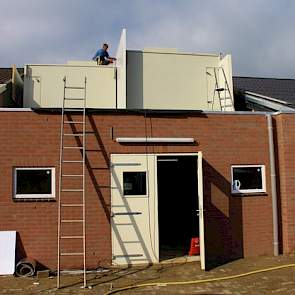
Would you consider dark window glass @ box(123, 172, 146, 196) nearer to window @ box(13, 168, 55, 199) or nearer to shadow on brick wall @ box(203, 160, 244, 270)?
shadow on brick wall @ box(203, 160, 244, 270)

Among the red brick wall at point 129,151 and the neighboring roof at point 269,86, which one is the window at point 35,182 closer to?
the red brick wall at point 129,151

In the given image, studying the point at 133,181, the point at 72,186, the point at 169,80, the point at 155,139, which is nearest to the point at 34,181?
the point at 72,186

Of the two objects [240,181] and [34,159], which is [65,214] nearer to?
[34,159]

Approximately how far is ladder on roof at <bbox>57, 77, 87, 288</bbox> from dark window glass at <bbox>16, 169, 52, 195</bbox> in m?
0.34

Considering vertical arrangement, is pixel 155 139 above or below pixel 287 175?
above

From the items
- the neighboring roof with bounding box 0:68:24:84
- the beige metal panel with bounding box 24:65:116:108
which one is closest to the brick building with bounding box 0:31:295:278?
the beige metal panel with bounding box 24:65:116:108

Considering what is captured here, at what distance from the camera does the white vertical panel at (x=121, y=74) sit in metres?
13.2

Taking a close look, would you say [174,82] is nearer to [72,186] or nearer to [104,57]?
[104,57]

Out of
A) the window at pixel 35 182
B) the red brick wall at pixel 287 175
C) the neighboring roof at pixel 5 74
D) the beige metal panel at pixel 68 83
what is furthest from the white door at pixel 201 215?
the neighboring roof at pixel 5 74

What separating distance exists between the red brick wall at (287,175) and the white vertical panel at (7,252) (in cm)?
615

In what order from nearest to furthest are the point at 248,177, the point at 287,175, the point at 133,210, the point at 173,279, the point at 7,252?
1. the point at 173,279
2. the point at 7,252
3. the point at 133,210
4. the point at 287,175
5. the point at 248,177

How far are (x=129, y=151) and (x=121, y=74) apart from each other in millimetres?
3313

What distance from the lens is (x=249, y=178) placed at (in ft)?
38.0

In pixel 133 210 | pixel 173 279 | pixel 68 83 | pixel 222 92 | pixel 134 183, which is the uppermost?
pixel 68 83
